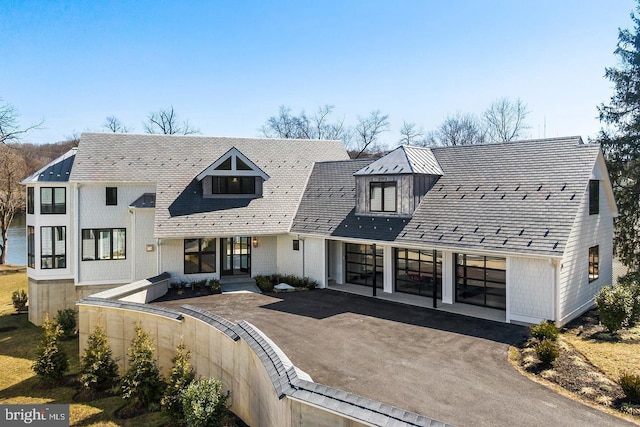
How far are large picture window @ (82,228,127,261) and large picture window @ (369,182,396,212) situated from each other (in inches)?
471

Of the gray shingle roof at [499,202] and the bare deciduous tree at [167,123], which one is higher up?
the bare deciduous tree at [167,123]

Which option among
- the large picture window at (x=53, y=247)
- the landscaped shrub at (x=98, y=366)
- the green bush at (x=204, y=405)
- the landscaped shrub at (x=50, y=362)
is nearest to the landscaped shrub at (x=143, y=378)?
the landscaped shrub at (x=98, y=366)

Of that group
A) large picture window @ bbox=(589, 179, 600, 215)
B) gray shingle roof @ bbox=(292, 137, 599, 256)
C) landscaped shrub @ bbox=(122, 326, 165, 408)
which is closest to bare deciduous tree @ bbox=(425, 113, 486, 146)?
gray shingle roof @ bbox=(292, 137, 599, 256)

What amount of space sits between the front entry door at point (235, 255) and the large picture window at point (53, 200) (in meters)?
7.71

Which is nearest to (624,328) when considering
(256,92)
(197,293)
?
(197,293)

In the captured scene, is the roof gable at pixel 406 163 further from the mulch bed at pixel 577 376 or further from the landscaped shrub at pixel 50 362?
the landscaped shrub at pixel 50 362

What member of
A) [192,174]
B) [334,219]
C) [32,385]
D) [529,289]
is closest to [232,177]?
[192,174]

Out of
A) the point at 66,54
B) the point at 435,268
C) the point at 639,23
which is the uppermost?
the point at 639,23

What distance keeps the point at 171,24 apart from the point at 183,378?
45.6ft

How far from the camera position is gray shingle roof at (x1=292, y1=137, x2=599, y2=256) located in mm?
12945

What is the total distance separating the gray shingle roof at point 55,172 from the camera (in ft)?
63.1

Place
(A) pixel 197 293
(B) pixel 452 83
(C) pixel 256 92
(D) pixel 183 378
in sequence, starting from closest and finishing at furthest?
(D) pixel 183 378 → (A) pixel 197 293 → (B) pixel 452 83 → (C) pixel 256 92

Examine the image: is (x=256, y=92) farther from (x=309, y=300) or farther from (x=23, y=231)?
(x=23, y=231)

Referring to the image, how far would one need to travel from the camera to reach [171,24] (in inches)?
660
